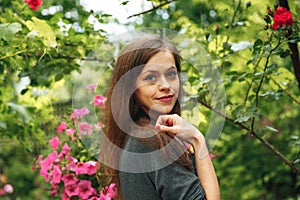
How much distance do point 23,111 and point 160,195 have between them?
5.43ft

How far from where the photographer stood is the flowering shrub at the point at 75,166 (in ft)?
8.45

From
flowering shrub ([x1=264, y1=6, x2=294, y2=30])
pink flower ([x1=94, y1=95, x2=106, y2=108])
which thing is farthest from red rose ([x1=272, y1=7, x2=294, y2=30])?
pink flower ([x1=94, y1=95, x2=106, y2=108])

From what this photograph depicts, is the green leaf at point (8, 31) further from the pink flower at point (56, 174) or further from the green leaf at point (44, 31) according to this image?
the pink flower at point (56, 174)

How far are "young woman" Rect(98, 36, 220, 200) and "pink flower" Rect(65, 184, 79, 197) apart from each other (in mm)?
700

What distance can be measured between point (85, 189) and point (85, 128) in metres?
0.29

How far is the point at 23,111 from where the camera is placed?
312cm

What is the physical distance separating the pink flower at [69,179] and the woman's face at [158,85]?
0.95 meters

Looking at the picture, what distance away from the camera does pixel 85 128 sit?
265 cm

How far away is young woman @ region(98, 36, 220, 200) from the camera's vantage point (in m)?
1.63

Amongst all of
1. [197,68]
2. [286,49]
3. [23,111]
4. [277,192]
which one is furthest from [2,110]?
[277,192]

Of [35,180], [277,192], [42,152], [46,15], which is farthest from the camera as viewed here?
[35,180]

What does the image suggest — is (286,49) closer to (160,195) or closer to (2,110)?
(160,195)

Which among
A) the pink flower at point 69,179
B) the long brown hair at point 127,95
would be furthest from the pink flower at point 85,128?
the long brown hair at point 127,95

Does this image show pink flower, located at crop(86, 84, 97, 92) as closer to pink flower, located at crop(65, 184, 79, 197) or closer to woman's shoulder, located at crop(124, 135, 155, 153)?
pink flower, located at crop(65, 184, 79, 197)
